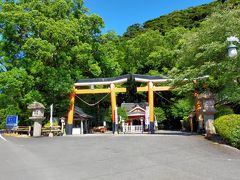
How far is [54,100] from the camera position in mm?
29344

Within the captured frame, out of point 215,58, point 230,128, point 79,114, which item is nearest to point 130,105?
point 79,114

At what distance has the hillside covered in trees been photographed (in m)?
19.4

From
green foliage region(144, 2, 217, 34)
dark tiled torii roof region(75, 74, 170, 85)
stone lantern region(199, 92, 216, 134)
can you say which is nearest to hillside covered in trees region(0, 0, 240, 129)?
stone lantern region(199, 92, 216, 134)

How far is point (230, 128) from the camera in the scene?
14.7m

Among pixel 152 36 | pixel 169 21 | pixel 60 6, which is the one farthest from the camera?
pixel 169 21

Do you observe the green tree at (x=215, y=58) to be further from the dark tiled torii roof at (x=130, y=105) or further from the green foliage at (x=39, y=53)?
the dark tiled torii roof at (x=130, y=105)

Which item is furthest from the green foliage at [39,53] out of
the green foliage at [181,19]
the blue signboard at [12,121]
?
the green foliage at [181,19]

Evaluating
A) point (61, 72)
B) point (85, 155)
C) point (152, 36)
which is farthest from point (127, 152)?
point (152, 36)

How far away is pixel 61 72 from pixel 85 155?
17.1 m

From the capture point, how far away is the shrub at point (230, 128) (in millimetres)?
14062

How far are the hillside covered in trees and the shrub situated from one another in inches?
76.0

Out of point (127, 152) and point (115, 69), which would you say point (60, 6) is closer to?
point (115, 69)

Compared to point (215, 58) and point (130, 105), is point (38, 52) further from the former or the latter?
point (130, 105)

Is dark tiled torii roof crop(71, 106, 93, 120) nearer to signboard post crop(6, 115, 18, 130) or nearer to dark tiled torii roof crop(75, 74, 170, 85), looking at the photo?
dark tiled torii roof crop(75, 74, 170, 85)
